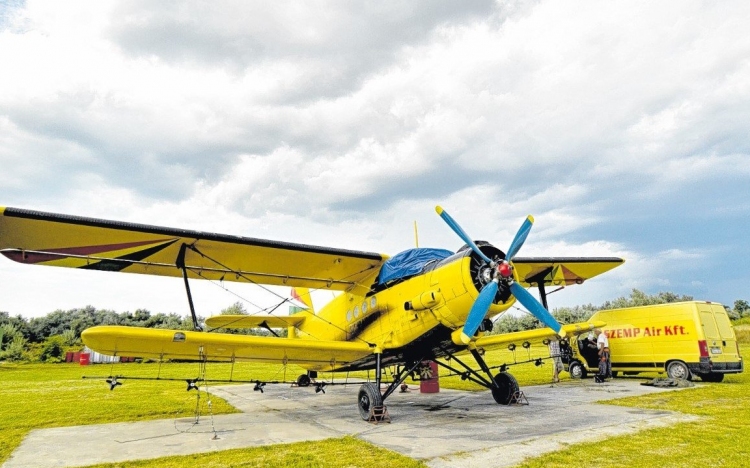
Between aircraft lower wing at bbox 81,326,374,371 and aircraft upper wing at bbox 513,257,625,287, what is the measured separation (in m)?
5.82

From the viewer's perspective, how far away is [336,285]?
37.9 ft

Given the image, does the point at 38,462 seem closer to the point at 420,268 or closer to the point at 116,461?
the point at 116,461

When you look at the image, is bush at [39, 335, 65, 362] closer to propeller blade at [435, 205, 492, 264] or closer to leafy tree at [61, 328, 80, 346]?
leafy tree at [61, 328, 80, 346]

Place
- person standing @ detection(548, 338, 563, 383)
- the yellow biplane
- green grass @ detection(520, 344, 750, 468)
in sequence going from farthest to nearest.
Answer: person standing @ detection(548, 338, 563, 383) < the yellow biplane < green grass @ detection(520, 344, 750, 468)

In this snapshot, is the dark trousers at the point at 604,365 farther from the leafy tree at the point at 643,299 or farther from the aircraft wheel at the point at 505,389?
the leafy tree at the point at 643,299

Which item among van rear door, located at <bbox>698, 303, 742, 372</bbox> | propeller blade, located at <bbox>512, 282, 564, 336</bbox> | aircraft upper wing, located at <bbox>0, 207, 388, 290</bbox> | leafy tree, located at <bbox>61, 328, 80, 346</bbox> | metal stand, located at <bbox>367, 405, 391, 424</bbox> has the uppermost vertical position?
aircraft upper wing, located at <bbox>0, 207, 388, 290</bbox>

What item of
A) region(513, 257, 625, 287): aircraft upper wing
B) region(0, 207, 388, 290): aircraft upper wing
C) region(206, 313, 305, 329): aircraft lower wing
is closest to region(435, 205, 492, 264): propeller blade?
region(0, 207, 388, 290): aircraft upper wing

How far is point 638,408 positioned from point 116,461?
9628 millimetres

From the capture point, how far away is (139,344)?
7840 mm

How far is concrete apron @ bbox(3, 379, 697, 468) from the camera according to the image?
6113 millimetres

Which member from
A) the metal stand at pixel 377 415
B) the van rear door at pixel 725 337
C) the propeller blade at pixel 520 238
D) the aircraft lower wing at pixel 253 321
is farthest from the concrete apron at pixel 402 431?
the van rear door at pixel 725 337

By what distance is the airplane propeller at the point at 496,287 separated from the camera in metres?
7.34

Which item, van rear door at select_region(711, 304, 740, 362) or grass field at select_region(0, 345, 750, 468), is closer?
grass field at select_region(0, 345, 750, 468)

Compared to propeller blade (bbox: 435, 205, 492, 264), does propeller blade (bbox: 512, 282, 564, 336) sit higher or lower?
lower
